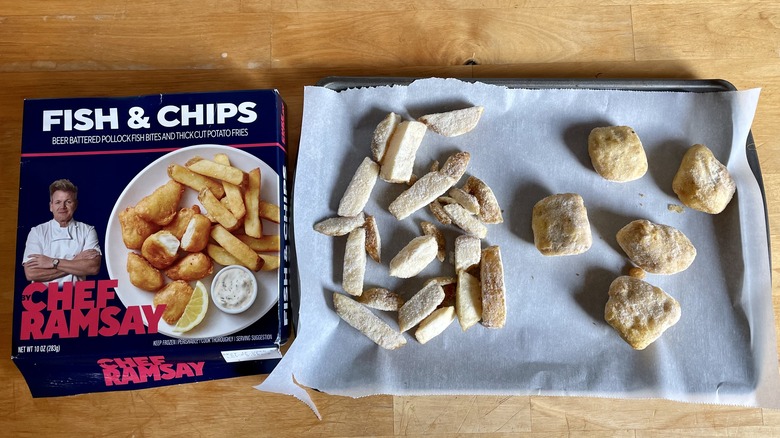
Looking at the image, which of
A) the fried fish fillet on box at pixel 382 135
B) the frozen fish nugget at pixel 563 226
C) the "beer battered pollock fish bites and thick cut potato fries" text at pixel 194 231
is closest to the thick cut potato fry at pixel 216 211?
the "beer battered pollock fish bites and thick cut potato fries" text at pixel 194 231

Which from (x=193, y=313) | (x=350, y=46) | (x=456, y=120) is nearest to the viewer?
(x=193, y=313)

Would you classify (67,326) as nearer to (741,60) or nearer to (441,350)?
(441,350)

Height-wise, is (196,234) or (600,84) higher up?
(600,84)

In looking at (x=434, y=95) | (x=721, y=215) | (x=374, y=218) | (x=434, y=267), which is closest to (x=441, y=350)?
(x=434, y=267)

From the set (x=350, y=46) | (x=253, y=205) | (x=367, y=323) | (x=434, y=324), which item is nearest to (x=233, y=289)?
(x=253, y=205)

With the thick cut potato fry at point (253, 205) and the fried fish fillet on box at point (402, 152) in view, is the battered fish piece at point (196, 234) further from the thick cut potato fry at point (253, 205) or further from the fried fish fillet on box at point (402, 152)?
A: the fried fish fillet on box at point (402, 152)

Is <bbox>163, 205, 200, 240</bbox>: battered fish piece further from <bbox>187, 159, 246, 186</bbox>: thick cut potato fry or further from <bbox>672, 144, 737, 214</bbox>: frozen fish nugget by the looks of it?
<bbox>672, 144, 737, 214</bbox>: frozen fish nugget

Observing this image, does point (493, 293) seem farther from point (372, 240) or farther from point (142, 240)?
point (142, 240)

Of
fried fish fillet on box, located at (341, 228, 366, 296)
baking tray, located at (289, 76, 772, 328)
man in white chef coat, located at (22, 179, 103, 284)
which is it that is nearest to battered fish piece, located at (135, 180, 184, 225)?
man in white chef coat, located at (22, 179, 103, 284)
